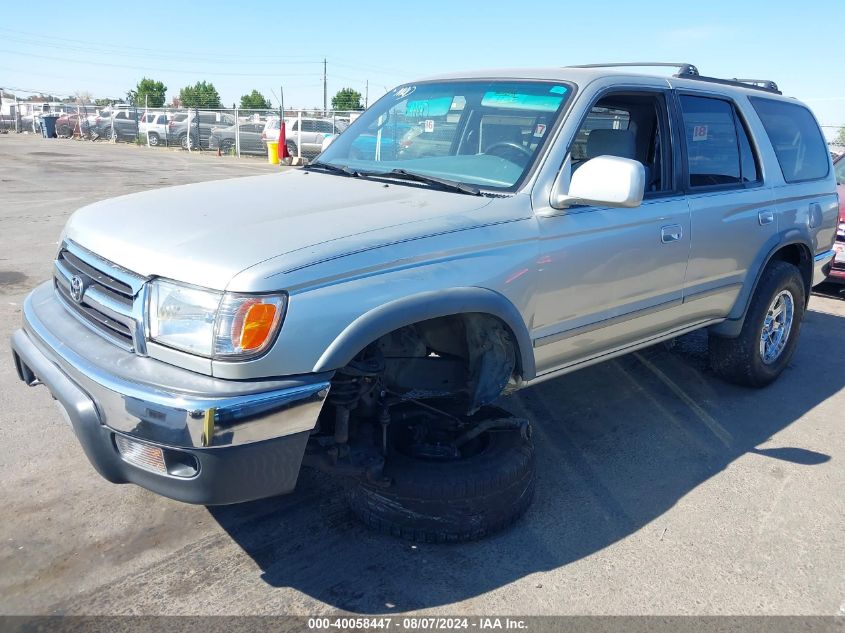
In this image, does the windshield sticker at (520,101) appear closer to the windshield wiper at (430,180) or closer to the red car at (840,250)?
the windshield wiper at (430,180)

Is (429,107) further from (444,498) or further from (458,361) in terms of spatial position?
(444,498)

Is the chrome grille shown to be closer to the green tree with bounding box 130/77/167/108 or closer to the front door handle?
the front door handle

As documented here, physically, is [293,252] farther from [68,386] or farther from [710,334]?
[710,334]

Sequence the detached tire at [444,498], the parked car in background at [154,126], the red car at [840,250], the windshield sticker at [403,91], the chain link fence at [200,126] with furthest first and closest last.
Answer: the parked car in background at [154,126] < the chain link fence at [200,126] < the red car at [840,250] < the windshield sticker at [403,91] < the detached tire at [444,498]

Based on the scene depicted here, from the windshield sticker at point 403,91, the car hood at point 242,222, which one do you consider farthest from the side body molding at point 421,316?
the windshield sticker at point 403,91

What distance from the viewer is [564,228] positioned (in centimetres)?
314

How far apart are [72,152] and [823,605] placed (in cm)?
2944

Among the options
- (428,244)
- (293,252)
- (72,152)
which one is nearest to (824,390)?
(428,244)

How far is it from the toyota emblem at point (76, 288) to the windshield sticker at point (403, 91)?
2.18 metres

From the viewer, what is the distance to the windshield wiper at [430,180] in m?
3.09

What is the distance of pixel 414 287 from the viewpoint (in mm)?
2557

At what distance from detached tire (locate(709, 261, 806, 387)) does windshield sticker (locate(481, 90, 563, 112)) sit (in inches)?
86.8

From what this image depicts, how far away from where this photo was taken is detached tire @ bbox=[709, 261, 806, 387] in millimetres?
4660

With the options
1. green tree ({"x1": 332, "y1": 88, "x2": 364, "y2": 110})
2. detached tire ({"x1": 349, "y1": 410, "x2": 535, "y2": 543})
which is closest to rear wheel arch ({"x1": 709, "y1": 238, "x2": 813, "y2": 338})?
detached tire ({"x1": 349, "y1": 410, "x2": 535, "y2": 543})
